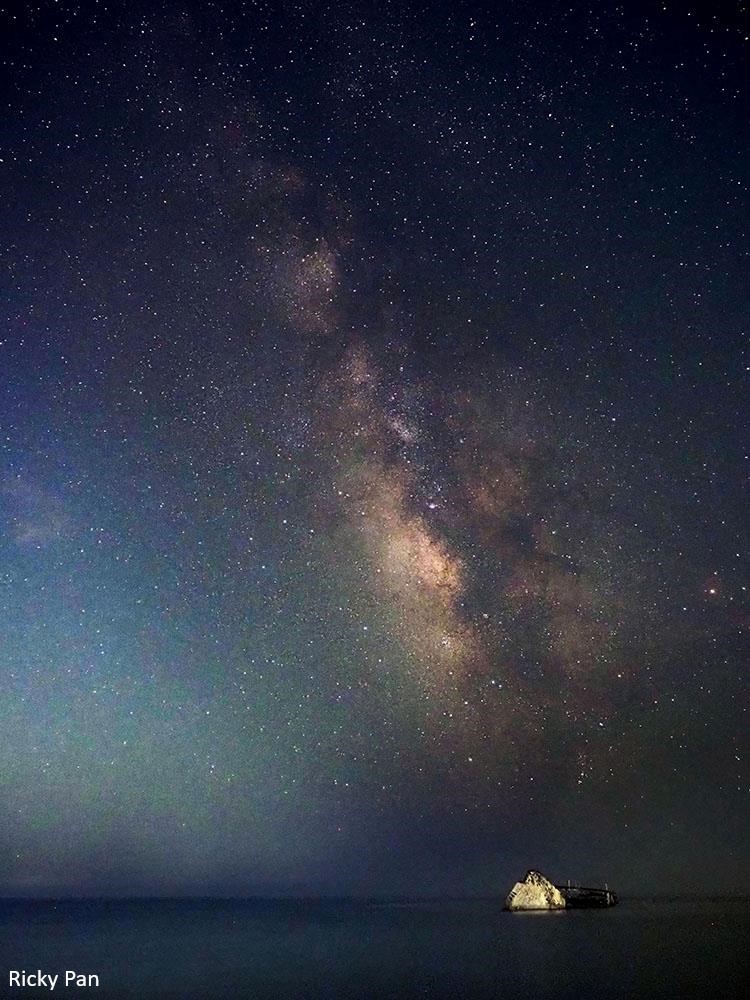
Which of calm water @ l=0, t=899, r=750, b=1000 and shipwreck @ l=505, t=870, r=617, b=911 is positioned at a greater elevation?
shipwreck @ l=505, t=870, r=617, b=911

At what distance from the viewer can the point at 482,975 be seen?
44.9 meters

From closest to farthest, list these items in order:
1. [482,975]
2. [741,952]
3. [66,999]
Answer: [66,999], [482,975], [741,952]

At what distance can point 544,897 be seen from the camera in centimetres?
11962

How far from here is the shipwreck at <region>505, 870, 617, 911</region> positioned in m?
120

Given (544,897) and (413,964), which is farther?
(544,897)

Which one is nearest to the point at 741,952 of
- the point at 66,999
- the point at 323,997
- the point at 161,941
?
the point at 323,997

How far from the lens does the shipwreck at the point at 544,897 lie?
4705 inches

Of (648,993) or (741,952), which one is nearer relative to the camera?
(648,993)

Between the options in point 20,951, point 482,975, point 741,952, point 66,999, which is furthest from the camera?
point 20,951

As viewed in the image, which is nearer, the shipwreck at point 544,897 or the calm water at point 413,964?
the calm water at point 413,964

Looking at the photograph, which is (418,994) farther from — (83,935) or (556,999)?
(83,935)

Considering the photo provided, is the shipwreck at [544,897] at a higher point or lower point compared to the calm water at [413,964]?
higher

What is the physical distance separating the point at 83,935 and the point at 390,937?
38.0 m

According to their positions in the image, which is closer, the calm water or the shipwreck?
the calm water
